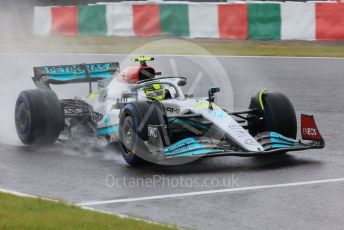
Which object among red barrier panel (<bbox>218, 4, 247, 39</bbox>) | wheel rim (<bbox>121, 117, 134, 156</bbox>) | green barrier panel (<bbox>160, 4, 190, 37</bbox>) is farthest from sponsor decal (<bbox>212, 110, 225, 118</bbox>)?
green barrier panel (<bbox>160, 4, 190, 37</bbox>)

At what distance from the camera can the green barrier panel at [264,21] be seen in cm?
2098

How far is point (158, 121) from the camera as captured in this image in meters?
9.40

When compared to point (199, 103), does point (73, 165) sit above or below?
below

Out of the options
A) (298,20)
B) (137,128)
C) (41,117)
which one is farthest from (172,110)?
(298,20)

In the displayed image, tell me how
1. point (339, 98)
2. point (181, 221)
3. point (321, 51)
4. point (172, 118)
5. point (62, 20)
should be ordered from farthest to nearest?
point (62, 20)
point (321, 51)
point (339, 98)
point (172, 118)
point (181, 221)

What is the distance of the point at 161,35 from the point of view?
2305 cm

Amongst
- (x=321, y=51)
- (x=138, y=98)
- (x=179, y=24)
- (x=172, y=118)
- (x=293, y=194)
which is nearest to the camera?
(x=293, y=194)

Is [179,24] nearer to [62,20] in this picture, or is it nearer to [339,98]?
[62,20]

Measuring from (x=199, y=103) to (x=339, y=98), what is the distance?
5032 mm

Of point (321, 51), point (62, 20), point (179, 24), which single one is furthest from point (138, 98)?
point (62, 20)

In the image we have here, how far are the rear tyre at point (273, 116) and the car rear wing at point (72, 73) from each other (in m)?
2.90

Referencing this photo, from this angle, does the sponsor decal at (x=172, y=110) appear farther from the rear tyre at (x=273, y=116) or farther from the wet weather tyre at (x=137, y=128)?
the rear tyre at (x=273, y=116)

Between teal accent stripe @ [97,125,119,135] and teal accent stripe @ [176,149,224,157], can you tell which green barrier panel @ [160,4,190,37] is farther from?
teal accent stripe @ [176,149,224,157]

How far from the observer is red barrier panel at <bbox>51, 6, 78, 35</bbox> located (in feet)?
81.7
